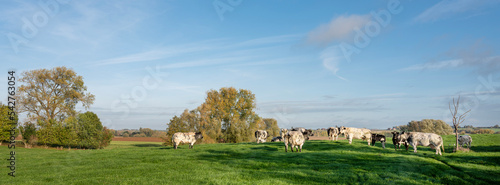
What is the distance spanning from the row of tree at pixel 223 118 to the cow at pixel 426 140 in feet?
114

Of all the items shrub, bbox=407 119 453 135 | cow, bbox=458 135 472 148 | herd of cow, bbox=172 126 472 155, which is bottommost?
shrub, bbox=407 119 453 135

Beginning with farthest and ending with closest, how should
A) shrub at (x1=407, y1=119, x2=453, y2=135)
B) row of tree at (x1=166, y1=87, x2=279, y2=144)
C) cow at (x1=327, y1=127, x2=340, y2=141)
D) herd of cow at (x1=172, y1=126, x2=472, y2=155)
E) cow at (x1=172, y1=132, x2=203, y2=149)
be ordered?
shrub at (x1=407, y1=119, x2=453, y2=135) < row of tree at (x1=166, y1=87, x2=279, y2=144) < cow at (x1=327, y1=127, x2=340, y2=141) < cow at (x1=172, y1=132, x2=203, y2=149) < herd of cow at (x1=172, y1=126, x2=472, y2=155)

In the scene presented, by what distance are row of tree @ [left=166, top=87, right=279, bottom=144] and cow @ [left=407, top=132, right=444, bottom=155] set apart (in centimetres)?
3471

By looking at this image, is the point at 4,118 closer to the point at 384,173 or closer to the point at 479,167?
the point at 384,173

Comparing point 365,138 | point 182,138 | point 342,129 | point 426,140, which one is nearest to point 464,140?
point 365,138

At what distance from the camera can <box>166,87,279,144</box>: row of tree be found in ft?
184

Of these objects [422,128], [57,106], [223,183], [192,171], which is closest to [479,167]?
[223,183]

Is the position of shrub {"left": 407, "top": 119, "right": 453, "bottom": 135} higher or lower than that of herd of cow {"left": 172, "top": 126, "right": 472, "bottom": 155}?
lower

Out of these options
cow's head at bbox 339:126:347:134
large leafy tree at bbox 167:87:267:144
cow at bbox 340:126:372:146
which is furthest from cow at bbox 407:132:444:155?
large leafy tree at bbox 167:87:267:144

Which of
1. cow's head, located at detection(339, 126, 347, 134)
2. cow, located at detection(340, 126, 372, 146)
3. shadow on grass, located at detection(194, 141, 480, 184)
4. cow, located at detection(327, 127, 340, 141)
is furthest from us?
cow, located at detection(327, 127, 340, 141)

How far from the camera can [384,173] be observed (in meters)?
14.9

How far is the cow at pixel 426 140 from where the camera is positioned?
24.0m

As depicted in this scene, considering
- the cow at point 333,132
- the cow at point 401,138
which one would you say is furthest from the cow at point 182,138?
the cow at point 401,138

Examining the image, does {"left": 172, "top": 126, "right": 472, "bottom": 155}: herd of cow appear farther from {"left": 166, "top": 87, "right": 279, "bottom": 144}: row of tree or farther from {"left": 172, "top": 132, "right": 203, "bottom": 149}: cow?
{"left": 166, "top": 87, "right": 279, "bottom": 144}: row of tree
